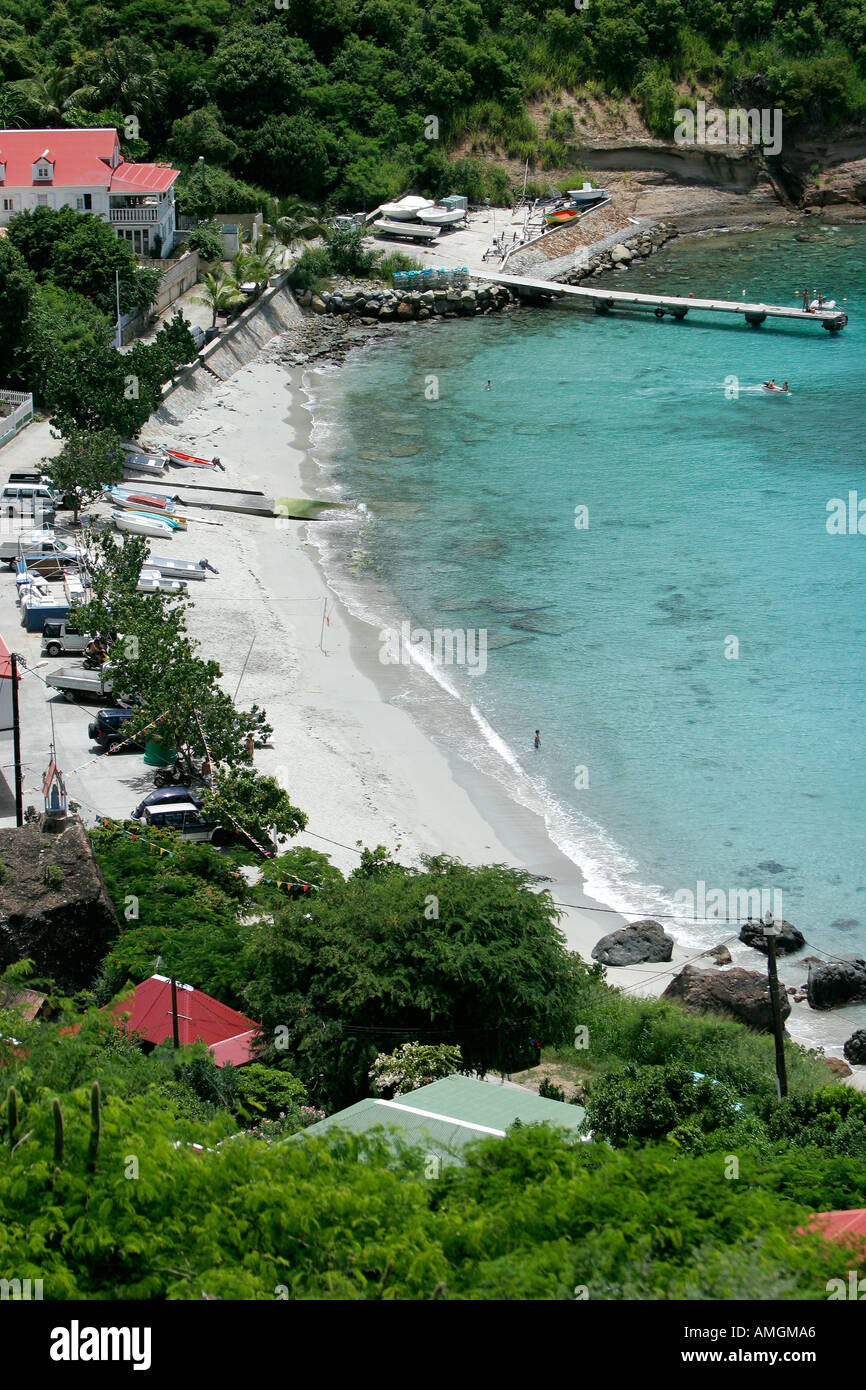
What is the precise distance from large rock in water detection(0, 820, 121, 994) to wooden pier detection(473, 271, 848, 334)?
61.5 metres

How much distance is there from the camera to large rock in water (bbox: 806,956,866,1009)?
101 feet

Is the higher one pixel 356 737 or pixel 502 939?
pixel 356 737

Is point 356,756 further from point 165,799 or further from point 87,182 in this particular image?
point 87,182

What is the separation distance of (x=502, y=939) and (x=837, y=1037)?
7475 millimetres

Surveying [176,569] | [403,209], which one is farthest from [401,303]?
[176,569]

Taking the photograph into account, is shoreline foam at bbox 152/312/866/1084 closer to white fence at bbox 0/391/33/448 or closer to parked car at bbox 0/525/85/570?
parked car at bbox 0/525/85/570

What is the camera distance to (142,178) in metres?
73.4

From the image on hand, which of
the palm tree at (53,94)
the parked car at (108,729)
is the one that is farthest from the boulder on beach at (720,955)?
the palm tree at (53,94)

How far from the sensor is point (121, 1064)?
20.8 m

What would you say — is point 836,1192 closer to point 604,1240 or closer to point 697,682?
point 604,1240

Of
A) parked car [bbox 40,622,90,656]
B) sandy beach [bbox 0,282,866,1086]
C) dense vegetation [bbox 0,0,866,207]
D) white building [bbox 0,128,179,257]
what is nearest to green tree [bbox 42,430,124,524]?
sandy beach [bbox 0,282,866,1086]

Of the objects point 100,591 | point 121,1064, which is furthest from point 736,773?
point 121,1064

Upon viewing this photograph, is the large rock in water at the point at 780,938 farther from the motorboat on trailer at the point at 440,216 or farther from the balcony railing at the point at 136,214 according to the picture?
the motorboat on trailer at the point at 440,216

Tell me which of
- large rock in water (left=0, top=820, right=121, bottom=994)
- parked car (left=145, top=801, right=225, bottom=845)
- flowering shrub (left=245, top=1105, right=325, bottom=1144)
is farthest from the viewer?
parked car (left=145, top=801, right=225, bottom=845)
